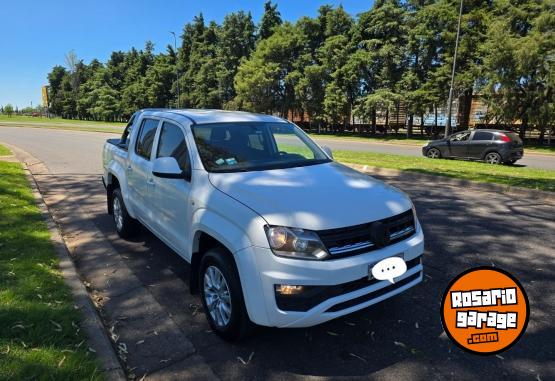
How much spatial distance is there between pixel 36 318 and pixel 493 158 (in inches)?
668

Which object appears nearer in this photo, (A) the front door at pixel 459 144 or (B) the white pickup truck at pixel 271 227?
(B) the white pickup truck at pixel 271 227

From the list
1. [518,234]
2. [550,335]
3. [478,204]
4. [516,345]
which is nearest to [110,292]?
[516,345]

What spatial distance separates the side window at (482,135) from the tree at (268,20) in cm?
4087

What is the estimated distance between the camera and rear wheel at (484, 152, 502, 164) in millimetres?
16234

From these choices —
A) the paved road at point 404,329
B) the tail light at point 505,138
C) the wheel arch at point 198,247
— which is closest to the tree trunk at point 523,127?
the tail light at point 505,138

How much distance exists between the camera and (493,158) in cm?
1638

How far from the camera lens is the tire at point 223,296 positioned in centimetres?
302

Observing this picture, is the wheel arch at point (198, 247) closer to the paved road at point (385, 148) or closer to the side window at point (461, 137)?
the side window at point (461, 137)

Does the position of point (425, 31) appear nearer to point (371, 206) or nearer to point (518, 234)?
point (518, 234)

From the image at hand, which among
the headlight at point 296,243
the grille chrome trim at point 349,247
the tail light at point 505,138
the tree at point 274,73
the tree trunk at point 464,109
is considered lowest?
the grille chrome trim at point 349,247

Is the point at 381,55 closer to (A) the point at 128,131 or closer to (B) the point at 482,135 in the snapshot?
(B) the point at 482,135

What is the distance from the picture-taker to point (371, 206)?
3096mm

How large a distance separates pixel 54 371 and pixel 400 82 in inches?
1439

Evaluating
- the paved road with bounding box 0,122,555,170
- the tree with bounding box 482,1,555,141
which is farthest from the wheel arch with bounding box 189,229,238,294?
the tree with bounding box 482,1,555,141
